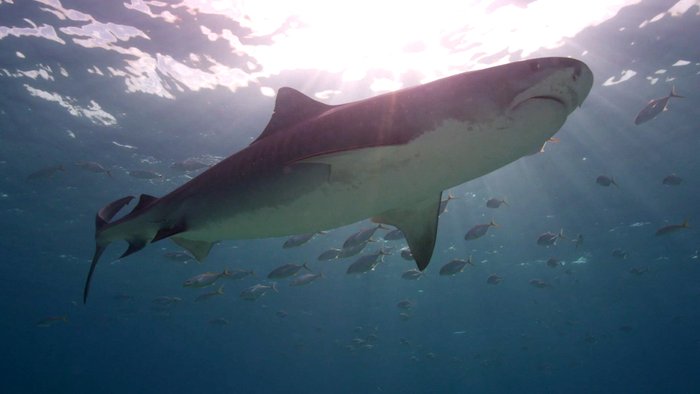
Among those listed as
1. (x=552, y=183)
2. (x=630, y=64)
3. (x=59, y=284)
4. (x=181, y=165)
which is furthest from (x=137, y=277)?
(x=630, y=64)

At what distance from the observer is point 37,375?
112 m

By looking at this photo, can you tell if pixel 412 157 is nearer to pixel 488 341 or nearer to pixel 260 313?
pixel 260 313

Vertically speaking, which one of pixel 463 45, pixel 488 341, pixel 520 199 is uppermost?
pixel 463 45

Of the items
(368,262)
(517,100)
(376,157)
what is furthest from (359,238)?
(517,100)

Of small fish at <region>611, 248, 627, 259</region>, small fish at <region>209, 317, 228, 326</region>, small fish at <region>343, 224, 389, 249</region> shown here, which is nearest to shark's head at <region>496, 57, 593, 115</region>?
small fish at <region>343, 224, 389, 249</region>

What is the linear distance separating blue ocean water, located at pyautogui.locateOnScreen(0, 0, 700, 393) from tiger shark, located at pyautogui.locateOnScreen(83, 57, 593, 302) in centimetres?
823

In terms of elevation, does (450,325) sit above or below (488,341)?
above

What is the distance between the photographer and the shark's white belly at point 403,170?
8.37 feet

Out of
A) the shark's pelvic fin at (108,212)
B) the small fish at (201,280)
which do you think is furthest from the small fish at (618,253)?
the shark's pelvic fin at (108,212)

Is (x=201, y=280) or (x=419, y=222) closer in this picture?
(x=419, y=222)

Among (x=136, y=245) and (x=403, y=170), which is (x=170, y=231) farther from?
(x=403, y=170)

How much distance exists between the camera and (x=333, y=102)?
14125 millimetres

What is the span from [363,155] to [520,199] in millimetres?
21043

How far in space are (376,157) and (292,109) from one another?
1336mm
